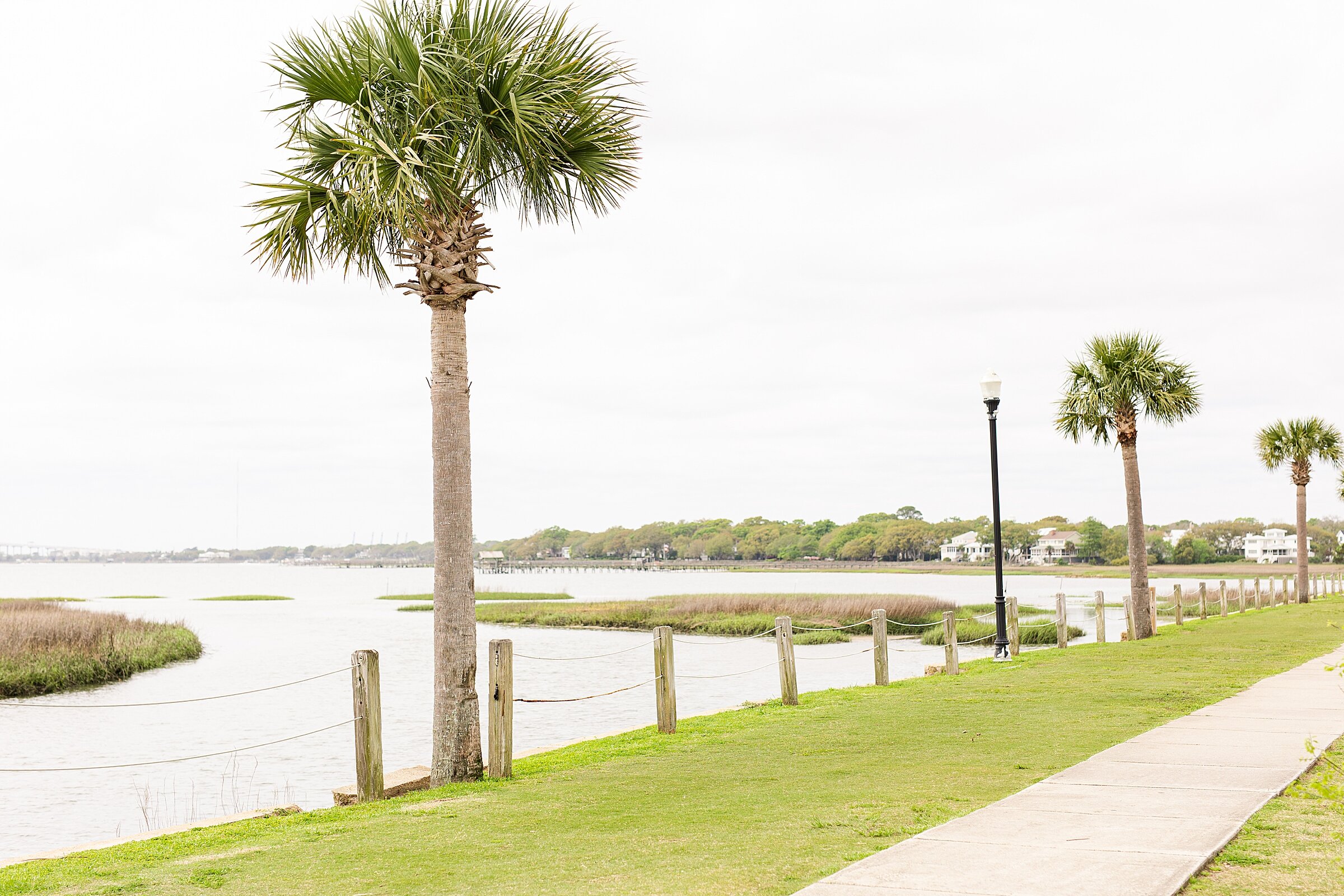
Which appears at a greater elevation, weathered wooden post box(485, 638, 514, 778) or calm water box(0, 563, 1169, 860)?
weathered wooden post box(485, 638, 514, 778)

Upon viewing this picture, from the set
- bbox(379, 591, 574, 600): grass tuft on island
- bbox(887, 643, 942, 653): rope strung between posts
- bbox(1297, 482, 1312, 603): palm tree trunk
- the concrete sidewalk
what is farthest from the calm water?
bbox(379, 591, 574, 600): grass tuft on island

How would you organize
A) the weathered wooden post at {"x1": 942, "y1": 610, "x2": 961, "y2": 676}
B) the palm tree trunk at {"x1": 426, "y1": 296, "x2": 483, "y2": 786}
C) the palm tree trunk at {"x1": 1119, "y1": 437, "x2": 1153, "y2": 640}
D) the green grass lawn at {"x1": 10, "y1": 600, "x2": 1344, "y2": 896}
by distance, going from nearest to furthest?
the green grass lawn at {"x1": 10, "y1": 600, "x2": 1344, "y2": 896} < the palm tree trunk at {"x1": 426, "y1": 296, "x2": 483, "y2": 786} < the weathered wooden post at {"x1": 942, "y1": 610, "x2": 961, "y2": 676} < the palm tree trunk at {"x1": 1119, "y1": 437, "x2": 1153, "y2": 640}

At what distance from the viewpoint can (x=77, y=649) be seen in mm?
29359

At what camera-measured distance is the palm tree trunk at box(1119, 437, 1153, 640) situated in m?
26.3

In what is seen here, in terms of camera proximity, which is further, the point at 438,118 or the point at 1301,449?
the point at 1301,449

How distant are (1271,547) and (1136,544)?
17527 cm

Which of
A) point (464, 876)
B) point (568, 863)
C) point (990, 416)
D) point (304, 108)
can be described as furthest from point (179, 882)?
point (990, 416)

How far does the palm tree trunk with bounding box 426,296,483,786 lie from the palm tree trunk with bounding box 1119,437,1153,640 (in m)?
21.1

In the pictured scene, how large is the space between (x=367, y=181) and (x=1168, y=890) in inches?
330

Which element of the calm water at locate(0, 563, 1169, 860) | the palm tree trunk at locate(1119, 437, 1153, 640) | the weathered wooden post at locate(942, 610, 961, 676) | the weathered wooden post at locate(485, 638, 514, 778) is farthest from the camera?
the palm tree trunk at locate(1119, 437, 1153, 640)

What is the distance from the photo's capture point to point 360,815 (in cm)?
857

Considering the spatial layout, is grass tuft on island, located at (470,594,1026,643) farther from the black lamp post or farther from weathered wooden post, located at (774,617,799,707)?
weathered wooden post, located at (774,617,799,707)

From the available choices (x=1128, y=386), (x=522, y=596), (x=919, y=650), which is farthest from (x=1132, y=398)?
(x=522, y=596)

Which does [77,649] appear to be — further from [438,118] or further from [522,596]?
[522,596]
